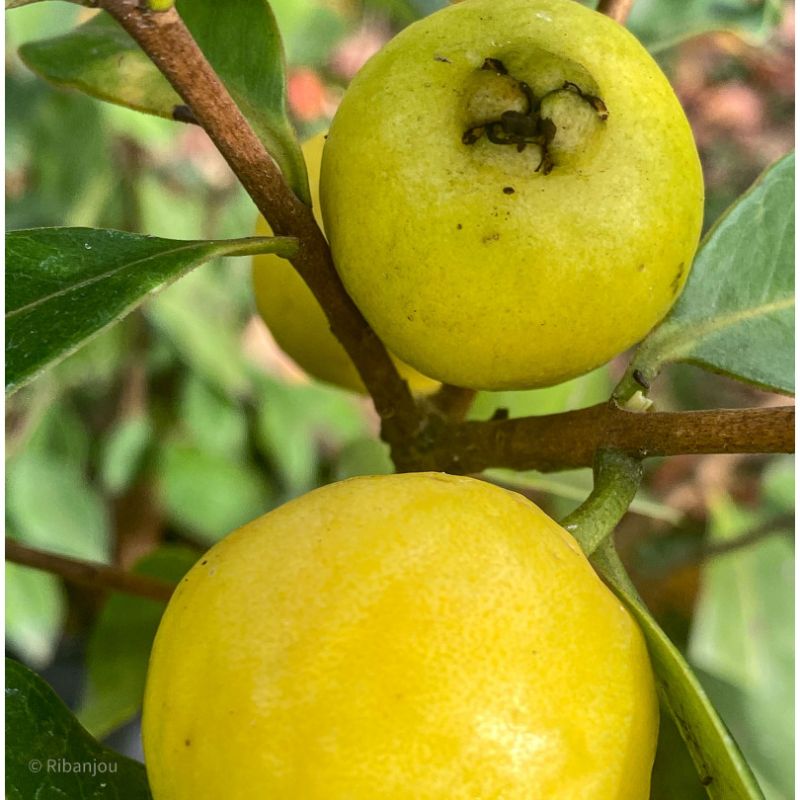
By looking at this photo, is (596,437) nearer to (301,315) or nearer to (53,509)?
(301,315)

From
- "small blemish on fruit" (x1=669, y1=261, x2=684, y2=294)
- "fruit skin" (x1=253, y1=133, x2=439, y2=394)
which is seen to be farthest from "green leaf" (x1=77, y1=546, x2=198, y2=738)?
"small blemish on fruit" (x1=669, y1=261, x2=684, y2=294)

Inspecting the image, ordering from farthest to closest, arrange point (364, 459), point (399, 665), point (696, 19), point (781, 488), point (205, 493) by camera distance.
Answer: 1. point (205, 493)
2. point (781, 488)
3. point (364, 459)
4. point (696, 19)
5. point (399, 665)

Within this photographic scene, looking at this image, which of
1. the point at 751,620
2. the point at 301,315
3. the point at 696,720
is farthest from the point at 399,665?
the point at 751,620

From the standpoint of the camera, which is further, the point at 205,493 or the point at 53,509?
the point at 205,493

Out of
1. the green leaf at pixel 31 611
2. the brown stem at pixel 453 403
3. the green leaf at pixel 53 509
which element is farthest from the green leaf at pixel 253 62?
the green leaf at pixel 53 509

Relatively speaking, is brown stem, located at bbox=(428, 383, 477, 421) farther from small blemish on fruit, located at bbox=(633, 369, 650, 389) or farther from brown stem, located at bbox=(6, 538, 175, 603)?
brown stem, located at bbox=(6, 538, 175, 603)

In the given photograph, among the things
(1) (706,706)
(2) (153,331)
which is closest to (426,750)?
(1) (706,706)
